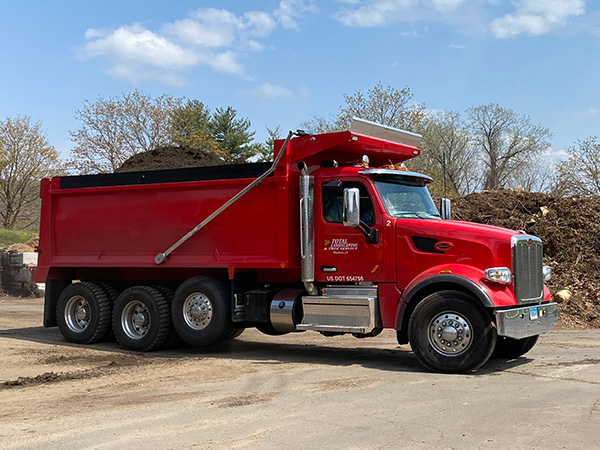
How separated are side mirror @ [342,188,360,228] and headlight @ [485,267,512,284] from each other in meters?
1.84

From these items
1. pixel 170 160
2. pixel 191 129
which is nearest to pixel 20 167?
pixel 191 129

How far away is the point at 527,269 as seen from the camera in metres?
9.06

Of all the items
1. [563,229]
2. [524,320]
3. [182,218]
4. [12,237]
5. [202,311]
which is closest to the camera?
[524,320]

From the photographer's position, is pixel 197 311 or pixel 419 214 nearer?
pixel 419 214

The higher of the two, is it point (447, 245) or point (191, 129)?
point (191, 129)

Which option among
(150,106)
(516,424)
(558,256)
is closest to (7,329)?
(516,424)

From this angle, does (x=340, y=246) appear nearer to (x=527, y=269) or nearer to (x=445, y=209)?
(x=445, y=209)

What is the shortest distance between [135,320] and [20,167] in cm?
4012

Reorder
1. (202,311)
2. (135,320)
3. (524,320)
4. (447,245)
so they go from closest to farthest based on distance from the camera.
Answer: (524,320)
(447,245)
(202,311)
(135,320)

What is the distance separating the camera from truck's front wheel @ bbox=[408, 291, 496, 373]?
8523 millimetres

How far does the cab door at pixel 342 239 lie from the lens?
9.60 meters

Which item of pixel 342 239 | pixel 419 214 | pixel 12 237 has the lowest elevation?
pixel 342 239

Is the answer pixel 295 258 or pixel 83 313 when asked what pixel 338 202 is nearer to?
pixel 295 258

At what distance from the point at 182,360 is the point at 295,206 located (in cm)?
287
